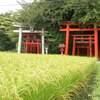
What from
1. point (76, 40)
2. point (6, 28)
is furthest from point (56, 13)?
point (6, 28)

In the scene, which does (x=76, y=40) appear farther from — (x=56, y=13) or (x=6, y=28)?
(x=6, y=28)

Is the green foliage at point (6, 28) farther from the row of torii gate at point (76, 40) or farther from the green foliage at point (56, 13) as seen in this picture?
the green foliage at point (56, 13)

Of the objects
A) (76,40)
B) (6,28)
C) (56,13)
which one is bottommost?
(76,40)

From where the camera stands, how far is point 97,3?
10711 mm

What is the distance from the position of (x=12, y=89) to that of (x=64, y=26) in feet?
39.3

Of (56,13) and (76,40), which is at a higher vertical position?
(56,13)

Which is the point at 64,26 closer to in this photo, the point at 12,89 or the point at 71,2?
the point at 71,2

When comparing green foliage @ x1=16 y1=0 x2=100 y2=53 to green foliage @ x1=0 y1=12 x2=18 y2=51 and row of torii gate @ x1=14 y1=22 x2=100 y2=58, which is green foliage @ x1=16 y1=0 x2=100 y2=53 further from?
green foliage @ x1=0 y1=12 x2=18 y2=51

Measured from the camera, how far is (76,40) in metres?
12.2

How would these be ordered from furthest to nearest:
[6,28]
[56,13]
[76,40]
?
[6,28] < [76,40] < [56,13]

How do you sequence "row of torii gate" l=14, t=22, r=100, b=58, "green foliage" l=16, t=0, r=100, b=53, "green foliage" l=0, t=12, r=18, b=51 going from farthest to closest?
1. "green foliage" l=0, t=12, r=18, b=51
2. "row of torii gate" l=14, t=22, r=100, b=58
3. "green foliage" l=16, t=0, r=100, b=53

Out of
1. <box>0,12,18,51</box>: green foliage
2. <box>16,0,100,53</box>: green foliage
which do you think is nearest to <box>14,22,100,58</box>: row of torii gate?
<box>16,0,100,53</box>: green foliage

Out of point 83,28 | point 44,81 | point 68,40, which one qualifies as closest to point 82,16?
point 83,28

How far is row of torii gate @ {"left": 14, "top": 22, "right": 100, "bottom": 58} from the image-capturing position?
11.5 m
